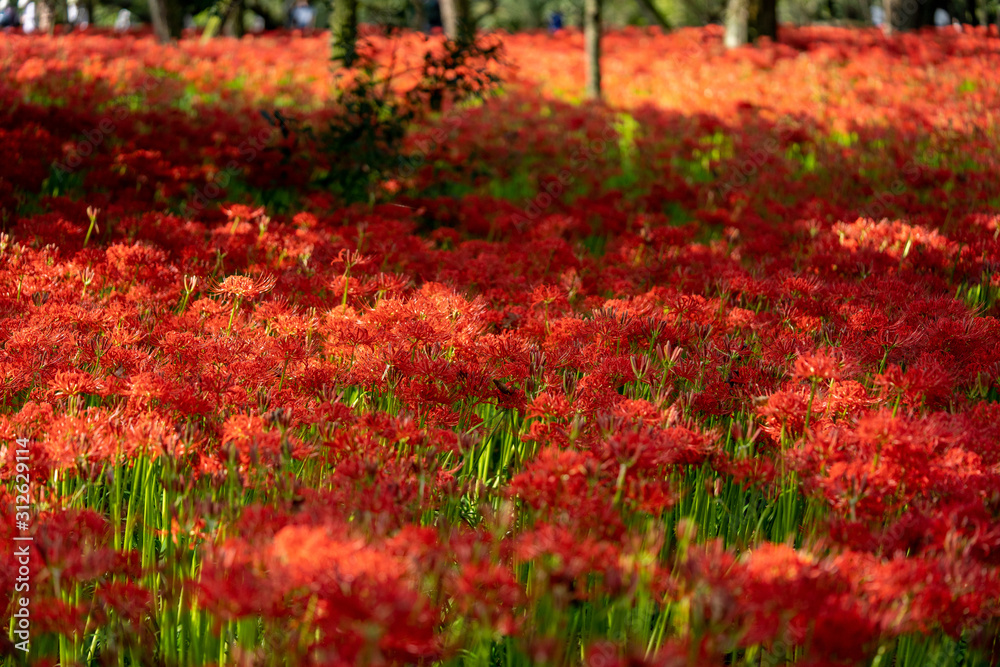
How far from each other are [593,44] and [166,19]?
33.5ft

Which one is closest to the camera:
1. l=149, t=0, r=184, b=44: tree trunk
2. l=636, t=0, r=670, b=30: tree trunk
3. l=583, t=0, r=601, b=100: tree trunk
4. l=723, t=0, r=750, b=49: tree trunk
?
l=583, t=0, r=601, b=100: tree trunk

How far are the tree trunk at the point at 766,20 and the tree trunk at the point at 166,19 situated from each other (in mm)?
12955

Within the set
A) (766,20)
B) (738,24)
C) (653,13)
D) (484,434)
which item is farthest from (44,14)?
(484,434)

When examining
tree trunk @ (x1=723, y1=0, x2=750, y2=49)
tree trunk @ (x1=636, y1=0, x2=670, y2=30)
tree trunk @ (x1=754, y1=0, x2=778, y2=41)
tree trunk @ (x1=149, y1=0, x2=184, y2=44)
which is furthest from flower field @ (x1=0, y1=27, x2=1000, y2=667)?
tree trunk @ (x1=636, y1=0, x2=670, y2=30)

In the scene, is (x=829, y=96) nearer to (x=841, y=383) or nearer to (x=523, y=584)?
(x=841, y=383)

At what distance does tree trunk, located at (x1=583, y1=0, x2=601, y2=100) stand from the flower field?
6820 millimetres

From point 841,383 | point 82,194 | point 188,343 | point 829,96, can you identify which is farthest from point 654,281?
point 829,96

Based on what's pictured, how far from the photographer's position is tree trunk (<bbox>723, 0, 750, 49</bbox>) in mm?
16359

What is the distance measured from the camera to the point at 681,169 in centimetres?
962

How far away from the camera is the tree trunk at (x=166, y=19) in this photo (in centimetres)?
1656

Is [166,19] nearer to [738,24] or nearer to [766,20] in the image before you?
[738,24]

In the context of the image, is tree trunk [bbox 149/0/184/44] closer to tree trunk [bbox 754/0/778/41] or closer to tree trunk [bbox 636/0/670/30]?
tree trunk [bbox 636/0/670/30]

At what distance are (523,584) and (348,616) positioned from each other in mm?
859

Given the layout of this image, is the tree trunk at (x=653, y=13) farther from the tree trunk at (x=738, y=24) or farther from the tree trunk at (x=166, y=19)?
the tree trunk at (x=166, y=19)
